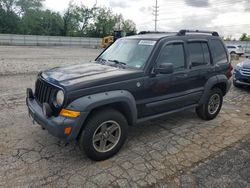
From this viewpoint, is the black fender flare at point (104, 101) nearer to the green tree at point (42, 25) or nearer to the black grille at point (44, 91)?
the black grille at point (44, 91)

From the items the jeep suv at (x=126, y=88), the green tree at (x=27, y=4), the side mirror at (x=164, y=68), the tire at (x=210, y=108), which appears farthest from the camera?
the green tree at (x=27, y=4)

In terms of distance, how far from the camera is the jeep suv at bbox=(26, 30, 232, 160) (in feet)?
10.5

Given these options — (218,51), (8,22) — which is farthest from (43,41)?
(218,51)

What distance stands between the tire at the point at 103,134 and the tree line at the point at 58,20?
43664 millimetres

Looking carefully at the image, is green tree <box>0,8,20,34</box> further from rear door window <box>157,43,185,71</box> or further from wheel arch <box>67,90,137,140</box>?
wheel arch <box>67,90,137,140</box>

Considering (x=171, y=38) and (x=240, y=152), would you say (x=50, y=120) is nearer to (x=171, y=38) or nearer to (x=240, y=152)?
(x=171, y=38)

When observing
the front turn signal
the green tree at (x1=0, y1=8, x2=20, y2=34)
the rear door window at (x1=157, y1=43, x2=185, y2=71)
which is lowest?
the front turn signal

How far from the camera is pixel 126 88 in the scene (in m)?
3.56

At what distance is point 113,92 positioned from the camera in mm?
3408

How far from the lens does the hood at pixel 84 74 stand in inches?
131

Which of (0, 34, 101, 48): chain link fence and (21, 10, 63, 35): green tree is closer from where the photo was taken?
(0, 34, 101, 48): chain link fence

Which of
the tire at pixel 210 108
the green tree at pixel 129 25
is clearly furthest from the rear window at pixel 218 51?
the green tree at pixel 129 25

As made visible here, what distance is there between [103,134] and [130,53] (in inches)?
62.2

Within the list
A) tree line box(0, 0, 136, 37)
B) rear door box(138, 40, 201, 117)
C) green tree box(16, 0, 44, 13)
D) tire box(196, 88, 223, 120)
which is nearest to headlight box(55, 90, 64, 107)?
rear door box(138, 40, 201, 117)
